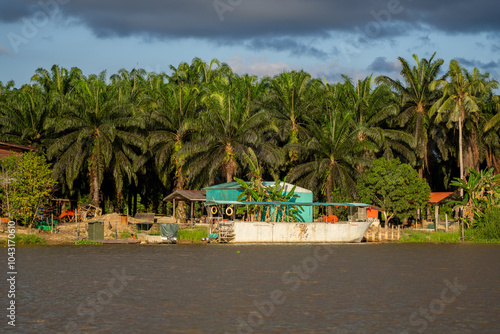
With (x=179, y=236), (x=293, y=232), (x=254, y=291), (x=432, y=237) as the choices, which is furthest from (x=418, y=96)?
(x=254, y=291)

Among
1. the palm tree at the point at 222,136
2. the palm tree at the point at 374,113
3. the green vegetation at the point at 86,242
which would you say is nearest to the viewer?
the green vegetation at the point at 86,242

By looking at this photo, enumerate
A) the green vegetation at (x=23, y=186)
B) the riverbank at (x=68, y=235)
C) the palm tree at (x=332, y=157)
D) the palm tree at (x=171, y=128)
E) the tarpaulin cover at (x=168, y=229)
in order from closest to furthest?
1. the riverbank at (x=68, y=235)
2. the green vegetation at (x=23, y=186)
3. the tarpaulin cover at (x=168, y=229)
4. the palm tree at (x=332, y=157)
5. the palm tree at (x=171, y=128)

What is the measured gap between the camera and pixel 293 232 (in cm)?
5191

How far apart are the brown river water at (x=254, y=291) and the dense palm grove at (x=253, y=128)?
17.4 m

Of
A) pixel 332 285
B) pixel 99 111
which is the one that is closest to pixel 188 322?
pixel 332 285

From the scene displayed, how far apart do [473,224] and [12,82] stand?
5587 cm

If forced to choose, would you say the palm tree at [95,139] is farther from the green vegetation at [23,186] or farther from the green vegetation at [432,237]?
the green vegetation at [432,237]

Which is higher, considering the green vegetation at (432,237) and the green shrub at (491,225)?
the green shrub at (491,225)

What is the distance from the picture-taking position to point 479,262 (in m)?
38.0

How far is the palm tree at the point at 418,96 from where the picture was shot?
66.7 metres

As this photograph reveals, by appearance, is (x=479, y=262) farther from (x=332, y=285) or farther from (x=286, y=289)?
(x=286, y=289)

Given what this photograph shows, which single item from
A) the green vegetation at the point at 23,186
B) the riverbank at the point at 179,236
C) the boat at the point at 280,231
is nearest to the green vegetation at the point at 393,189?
the riverbank at the point at 179,236

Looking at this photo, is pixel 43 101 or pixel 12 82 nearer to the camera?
pixel 43 101

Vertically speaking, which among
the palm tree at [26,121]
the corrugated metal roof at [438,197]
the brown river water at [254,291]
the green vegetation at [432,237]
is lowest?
the brown river water at [254,291]
